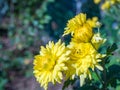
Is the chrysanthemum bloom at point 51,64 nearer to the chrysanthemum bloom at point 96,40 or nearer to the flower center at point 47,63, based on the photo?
the flower center at point 47,63

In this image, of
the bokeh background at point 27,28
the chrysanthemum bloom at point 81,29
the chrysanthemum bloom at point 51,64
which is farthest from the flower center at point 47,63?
the bokeh background at point 27,28

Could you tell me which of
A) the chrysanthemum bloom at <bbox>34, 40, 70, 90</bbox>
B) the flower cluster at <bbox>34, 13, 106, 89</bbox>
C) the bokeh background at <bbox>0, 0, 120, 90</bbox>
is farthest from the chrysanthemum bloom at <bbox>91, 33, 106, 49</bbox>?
the bokeh background at <bbox>0, 0, 120, 90</bbox>

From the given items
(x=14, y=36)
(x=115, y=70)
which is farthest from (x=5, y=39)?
(x=115, y=70)

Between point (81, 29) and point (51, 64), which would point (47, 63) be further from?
point (81, 29)

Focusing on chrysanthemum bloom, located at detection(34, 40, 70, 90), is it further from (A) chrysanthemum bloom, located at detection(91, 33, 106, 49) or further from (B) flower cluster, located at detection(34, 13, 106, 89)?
(A) chrysanthemum bloom, located at detection(91, 33, 106, 49)

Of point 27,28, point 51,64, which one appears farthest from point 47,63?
point 27,28

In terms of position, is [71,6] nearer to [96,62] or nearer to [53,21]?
[53,21]
